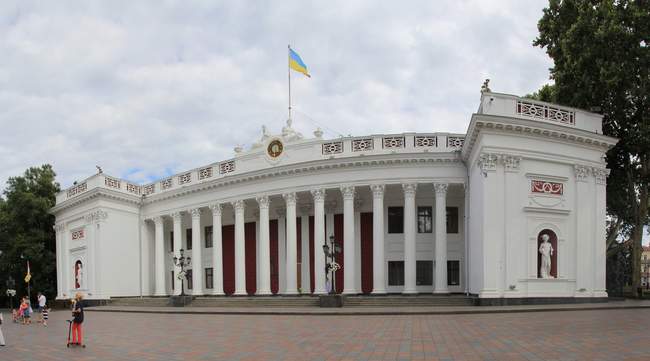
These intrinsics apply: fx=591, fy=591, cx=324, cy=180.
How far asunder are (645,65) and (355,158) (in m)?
15.4

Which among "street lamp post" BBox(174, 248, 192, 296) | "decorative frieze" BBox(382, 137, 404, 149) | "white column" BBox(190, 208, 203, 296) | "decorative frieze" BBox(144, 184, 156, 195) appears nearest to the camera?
"decorative frieze" BBox(382, 137, 404, 149)

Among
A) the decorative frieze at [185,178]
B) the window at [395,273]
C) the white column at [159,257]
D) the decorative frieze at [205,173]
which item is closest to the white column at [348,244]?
the window at [395,273]

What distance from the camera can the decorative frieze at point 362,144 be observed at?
112 feet

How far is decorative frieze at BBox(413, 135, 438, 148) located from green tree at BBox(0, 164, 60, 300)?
33.7 m

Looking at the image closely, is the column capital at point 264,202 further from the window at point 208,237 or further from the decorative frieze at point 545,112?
the decorative frieze at point 545,112

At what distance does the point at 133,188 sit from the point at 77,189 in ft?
15.7

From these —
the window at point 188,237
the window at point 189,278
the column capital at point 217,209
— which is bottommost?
the window at point 189,278

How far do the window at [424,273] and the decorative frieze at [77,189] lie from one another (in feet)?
85.2

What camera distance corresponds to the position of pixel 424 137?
3325 centimetres

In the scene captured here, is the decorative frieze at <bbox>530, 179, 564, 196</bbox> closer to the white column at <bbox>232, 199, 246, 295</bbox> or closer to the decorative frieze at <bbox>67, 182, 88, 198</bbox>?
the white column at <bbox>232, 199, 246, 295</bbox>

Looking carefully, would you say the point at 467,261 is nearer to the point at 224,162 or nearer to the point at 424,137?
the point at 424,137

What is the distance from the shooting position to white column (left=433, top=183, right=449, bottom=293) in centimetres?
3167

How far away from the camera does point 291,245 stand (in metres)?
35.4

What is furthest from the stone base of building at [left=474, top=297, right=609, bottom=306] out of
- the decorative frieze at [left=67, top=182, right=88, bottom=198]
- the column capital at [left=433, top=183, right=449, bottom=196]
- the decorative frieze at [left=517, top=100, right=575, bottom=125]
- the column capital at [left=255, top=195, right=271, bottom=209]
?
the decorative frieze at [left=67, top=182, right=88, bottom=198]
